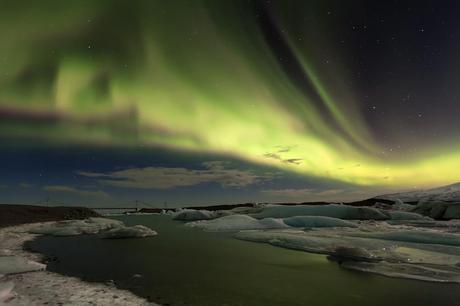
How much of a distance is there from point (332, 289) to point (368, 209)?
1636 inches

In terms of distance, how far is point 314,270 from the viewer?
13609 millimetres

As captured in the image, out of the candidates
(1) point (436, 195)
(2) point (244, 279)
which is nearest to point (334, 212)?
(2) point (244, 279)

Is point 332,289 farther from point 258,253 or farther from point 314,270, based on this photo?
point 258,253

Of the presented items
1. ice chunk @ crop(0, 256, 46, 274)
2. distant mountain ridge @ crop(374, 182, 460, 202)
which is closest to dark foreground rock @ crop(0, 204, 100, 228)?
ice chunk @ crop(0, 256, 46, 274)

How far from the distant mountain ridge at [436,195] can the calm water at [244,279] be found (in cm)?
6459

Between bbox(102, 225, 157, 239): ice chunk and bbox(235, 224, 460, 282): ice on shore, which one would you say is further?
bbox(102, 225, 157, 239): ice chunk

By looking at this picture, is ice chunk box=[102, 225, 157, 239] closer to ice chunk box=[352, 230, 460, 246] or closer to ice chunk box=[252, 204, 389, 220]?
ice chunk box=[352, 230, 460, 246]

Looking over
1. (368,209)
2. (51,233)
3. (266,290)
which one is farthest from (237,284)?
(368,209)

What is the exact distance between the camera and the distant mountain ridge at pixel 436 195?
229 ft

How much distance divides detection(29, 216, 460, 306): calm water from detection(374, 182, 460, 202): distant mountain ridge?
6459cm

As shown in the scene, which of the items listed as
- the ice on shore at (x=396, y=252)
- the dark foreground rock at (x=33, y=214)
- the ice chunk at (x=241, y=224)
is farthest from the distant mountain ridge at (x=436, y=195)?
the dark foreground rock at (x=33, y=214)

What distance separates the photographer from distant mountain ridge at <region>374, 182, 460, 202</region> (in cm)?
6994

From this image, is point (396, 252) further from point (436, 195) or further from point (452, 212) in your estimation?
point (436, 195)

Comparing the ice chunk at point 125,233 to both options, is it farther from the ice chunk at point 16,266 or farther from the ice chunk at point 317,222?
the ice chunk at point 317,222
